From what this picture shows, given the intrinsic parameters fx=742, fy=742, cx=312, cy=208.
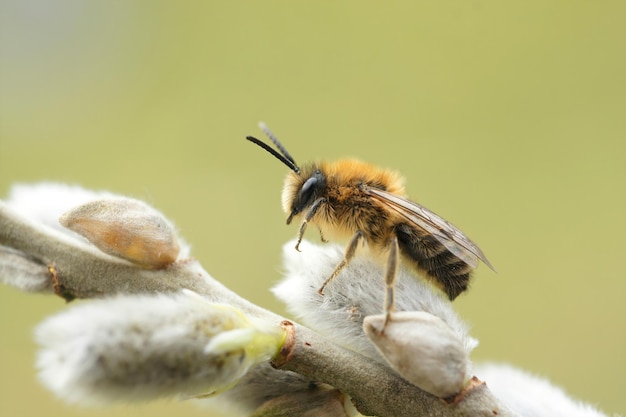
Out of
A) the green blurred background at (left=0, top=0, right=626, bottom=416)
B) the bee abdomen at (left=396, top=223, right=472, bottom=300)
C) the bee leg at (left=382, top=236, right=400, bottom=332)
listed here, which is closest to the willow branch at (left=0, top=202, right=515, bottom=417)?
the bee leg at (left=382, top=236, right=400, bottom=332)

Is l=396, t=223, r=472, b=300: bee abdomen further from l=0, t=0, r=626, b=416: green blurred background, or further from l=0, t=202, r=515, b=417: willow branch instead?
l=0, t=0, r=626, b=416: green blurred background

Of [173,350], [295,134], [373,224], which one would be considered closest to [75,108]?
[295,134]

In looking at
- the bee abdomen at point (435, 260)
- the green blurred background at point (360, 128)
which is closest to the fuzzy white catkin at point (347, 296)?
the bee abdomen at point (435, 260)

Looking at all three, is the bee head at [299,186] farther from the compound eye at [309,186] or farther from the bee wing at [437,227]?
the bee wing at [437,227]

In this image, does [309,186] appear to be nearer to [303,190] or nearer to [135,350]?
[303,190]

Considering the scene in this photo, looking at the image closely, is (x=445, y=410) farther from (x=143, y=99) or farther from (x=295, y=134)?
(x=143, y=99)

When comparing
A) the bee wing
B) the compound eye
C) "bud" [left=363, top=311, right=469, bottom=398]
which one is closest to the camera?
"bud" [left=363, top=311, right=469, bottom=398]

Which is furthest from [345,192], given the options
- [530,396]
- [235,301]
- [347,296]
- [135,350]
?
[135,350]

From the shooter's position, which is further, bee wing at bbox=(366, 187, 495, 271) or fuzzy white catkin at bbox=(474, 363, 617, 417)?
bee wing at bbox=(366, 187, 495, 271)
